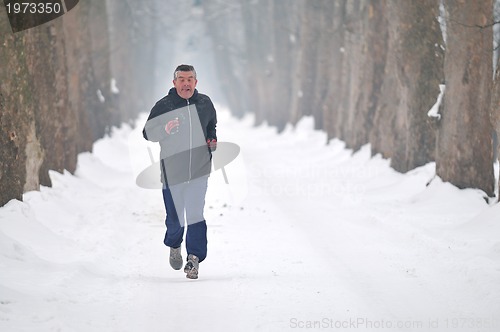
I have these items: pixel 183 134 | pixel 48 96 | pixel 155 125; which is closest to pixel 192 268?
pixel 183 134

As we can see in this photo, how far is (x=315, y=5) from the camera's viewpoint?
2438 centimetres

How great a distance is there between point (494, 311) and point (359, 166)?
434 inches

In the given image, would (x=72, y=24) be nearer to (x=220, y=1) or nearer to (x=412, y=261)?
(x=412, y=261)

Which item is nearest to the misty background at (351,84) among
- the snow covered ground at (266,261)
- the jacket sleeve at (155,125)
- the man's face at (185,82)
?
the snow covered ground at (266,261)

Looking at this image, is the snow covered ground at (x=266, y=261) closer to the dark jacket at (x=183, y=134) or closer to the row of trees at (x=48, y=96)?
the row of trees at (x=48, y=96)

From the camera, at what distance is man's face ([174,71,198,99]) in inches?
268

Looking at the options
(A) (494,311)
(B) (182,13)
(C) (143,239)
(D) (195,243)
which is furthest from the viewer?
(B) (182,13)

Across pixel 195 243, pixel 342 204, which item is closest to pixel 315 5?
pixel 342 204

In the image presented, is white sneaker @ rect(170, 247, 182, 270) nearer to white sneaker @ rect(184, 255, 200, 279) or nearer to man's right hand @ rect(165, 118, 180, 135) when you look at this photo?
white sneaker @ rect(184, 255, 200, 279)

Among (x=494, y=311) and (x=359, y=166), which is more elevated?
(x=494, y=311)

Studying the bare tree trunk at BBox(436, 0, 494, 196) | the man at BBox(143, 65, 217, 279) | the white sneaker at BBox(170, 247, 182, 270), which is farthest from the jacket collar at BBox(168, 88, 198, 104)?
the bare tree trunk at BBox(436, 0, 494, 196)

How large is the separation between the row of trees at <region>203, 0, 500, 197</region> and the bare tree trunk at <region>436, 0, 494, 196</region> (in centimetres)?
1

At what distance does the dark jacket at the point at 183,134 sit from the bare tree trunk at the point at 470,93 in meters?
4.98

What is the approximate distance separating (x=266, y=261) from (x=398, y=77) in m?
7.19
